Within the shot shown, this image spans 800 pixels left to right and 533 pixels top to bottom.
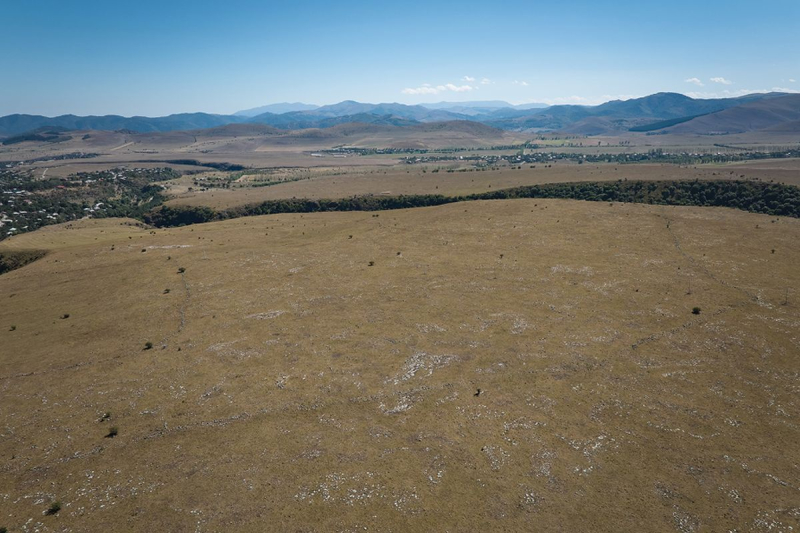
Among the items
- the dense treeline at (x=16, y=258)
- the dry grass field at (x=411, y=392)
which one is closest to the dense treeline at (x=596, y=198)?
the dry grass field at (x=411, y=392)

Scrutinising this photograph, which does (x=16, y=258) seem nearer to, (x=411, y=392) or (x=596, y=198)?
(x=411, y=392)

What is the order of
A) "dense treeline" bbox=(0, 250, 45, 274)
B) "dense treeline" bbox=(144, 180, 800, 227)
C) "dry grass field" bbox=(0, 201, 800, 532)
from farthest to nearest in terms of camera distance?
1. "dense treeline" bbox=(144, 180, 800, 227)
2. "dense treeline" bbox=(0, 250, 45, 274)
3. "dry grass field" bbox=(0, 201, 800, 532)

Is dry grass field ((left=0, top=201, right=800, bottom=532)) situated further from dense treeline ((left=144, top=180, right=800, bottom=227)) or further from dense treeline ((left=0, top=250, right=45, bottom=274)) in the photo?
dense treeline ((left=144, top=180, right=800, bottom=227))

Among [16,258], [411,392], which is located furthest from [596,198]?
[16,258]

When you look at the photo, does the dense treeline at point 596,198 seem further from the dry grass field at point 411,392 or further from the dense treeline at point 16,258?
the dense treeline at point 16,258

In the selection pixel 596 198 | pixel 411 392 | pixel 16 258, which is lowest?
pixel 411 392

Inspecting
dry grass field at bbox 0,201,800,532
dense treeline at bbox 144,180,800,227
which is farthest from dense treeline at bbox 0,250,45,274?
dense treeline at bbox 144,180,800,227
